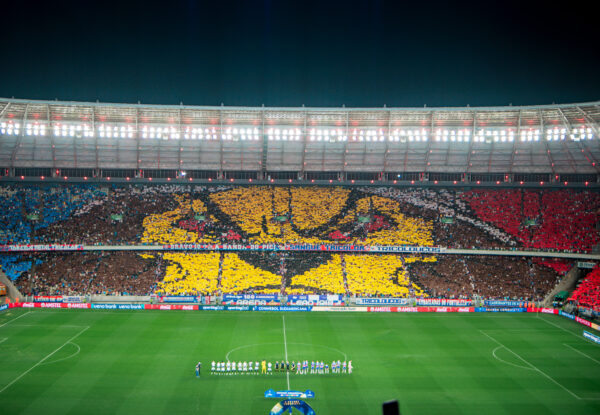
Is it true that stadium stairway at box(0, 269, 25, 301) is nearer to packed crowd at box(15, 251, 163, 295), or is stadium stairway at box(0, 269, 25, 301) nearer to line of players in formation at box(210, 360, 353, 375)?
packed crowd at box(15, 251, 163, 295)

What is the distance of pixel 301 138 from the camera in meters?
57.4

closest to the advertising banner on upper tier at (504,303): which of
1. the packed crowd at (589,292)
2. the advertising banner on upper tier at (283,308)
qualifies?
the packed crowd at (589,292)

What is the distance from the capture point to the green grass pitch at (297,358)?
2595cm

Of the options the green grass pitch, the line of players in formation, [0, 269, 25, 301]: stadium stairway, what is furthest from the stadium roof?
the line of players in formation

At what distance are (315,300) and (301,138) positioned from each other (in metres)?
19.0

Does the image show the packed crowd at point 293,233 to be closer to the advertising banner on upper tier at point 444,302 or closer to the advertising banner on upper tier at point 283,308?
the advertising banner on upper tier at point 444,302

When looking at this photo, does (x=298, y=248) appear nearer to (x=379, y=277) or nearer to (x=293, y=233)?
(x=293, y=233)

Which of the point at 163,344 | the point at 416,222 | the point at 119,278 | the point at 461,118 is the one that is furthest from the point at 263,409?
the point at 461,118

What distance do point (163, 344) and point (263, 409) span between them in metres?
12.9

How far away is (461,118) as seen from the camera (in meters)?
55.5

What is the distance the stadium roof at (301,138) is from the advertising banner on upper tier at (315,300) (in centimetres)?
1717

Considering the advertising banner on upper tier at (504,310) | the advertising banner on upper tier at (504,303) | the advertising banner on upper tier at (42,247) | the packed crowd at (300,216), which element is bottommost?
the advertising banner on upper tier at (504,310)

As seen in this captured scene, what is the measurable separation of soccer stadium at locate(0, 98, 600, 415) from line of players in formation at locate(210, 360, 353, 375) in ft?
0.41

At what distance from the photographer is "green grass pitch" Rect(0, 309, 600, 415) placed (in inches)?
1022
